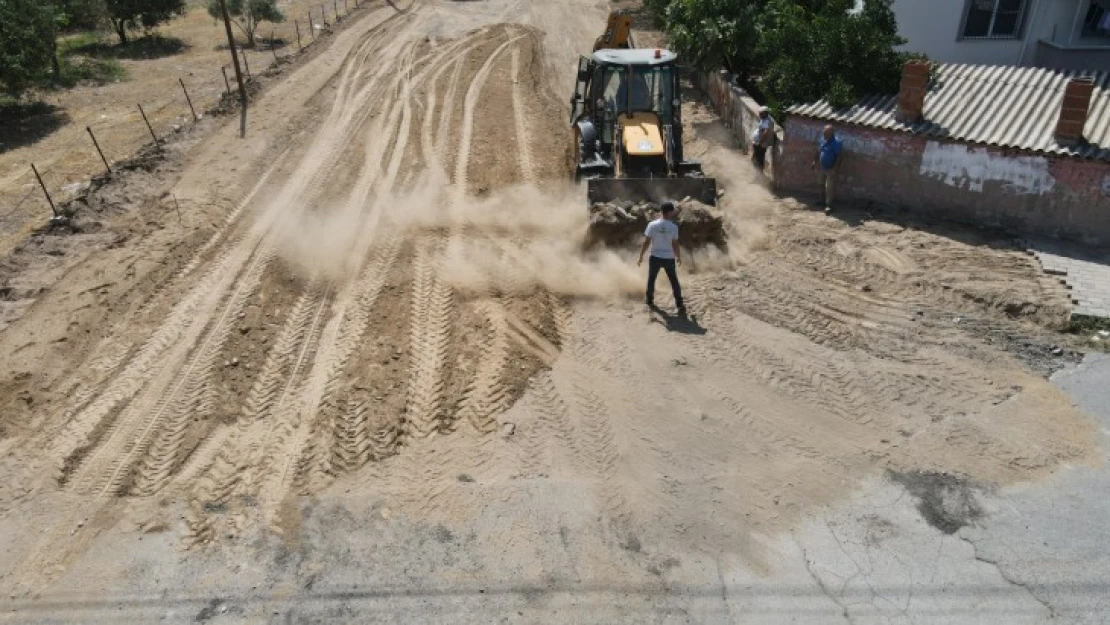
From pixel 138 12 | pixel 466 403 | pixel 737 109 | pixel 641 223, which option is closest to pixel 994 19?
pixel 737 109

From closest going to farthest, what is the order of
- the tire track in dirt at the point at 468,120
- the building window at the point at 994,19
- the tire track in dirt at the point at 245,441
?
the tire track in dirt at the point at 245,441
the tire track in dirt at the point at 468,120
the building window at the point at 994,19

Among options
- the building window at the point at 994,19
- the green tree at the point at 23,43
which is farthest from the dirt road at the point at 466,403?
the building window at the point at 994,19

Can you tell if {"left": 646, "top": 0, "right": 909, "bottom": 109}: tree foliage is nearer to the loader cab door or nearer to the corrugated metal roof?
the corrugated metal roof

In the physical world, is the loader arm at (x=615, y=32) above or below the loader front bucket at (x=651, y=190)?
above

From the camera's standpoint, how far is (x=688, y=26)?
19062 millimetres

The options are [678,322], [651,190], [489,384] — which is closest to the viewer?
[489,384]

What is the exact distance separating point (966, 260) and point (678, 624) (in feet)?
26.1

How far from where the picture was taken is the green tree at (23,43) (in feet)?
58.4

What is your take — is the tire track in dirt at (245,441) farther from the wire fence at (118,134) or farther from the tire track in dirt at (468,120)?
the wire fence at (118,134)

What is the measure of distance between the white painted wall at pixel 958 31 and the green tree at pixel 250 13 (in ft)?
62.5

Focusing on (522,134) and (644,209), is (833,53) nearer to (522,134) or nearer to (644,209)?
(644,209)

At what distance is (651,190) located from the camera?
1194cm

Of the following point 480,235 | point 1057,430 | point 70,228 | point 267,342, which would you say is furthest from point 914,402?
point 70,228

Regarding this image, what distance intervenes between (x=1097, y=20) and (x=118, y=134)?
72.7 feet
